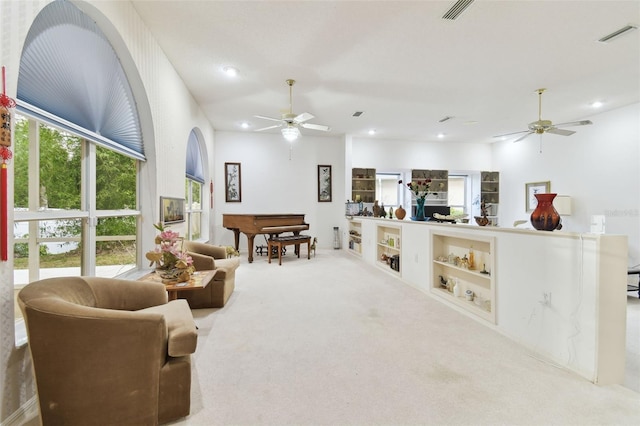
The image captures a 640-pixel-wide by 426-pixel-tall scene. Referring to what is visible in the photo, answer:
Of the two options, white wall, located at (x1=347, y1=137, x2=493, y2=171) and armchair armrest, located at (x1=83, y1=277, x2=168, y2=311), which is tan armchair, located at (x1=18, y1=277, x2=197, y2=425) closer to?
armchair armrest, located at (x1=83, y1=277, x2=168, y2=311)

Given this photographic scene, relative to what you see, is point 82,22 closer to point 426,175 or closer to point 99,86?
point 99,86

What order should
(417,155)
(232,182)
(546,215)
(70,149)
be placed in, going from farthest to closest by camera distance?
(417,155)
(232,182)
(546,215)
(70,149)

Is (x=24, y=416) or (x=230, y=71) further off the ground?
(x=230, y=71)

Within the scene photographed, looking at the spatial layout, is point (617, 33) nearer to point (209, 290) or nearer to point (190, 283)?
point (190, 283)

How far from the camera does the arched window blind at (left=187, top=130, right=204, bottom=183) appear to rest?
549 centimetres

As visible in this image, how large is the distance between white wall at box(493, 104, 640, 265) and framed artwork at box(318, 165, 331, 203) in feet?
17.8

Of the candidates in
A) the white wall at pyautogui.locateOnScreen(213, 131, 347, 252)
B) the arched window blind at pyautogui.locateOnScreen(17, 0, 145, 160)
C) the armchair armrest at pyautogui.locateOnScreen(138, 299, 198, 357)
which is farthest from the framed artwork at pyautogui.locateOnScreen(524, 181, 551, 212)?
the arched window blind at pyautogui.locateOnScreen(17, 0, 145, 160)

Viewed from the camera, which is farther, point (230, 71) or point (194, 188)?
point (194, 188)

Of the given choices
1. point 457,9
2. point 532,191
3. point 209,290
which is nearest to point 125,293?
point 209,290

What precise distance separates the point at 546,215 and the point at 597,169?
5.22 meters

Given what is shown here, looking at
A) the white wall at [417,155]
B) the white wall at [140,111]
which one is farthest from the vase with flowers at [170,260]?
the white wall at [417,155]

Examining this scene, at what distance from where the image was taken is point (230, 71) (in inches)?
164

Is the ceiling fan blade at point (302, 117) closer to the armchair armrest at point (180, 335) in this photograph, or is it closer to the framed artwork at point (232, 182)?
the armchair armrest at point (180, 335)

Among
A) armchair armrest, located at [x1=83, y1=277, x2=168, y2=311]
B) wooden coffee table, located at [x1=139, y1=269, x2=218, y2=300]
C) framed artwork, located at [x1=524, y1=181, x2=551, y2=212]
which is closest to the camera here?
armchair armrest, located at [x1=83, y1=277, x2=168, y2=311]
